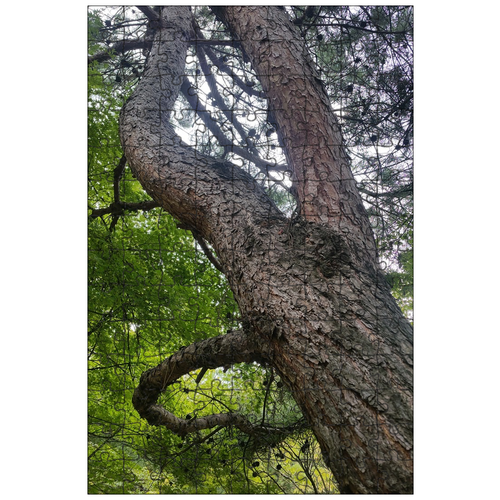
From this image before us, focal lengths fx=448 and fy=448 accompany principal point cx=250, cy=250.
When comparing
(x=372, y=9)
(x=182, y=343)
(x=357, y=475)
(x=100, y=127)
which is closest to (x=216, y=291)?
(x=182, y=343)

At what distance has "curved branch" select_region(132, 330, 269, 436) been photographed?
1.00 metres

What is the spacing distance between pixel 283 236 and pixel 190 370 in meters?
0.43

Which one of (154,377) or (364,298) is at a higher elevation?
(364,298)

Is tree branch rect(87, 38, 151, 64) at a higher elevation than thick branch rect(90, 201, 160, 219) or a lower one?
higher

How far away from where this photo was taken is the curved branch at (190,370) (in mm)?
1004

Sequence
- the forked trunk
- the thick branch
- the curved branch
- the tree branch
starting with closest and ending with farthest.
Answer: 1. the forked trunk
2. the curved branch
3. the tree branch
4. the thick branch

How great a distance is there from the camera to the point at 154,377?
3.92 feet

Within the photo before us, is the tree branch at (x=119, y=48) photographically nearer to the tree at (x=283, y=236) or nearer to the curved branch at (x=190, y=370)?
the tree at (x=283, y=236)

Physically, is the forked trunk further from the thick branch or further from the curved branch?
the thick branch

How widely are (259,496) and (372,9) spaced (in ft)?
4.57

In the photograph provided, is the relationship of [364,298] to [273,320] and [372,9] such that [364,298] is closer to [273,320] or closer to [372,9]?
[273,320]

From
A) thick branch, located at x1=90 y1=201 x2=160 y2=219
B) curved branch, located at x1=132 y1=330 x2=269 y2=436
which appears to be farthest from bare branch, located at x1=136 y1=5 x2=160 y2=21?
curved branch, located at x1=132 y1=330 x2=269 y2=436

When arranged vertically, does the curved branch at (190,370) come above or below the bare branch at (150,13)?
below

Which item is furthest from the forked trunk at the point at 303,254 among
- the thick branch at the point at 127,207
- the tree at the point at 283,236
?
the thick branch at the point at 127,207
